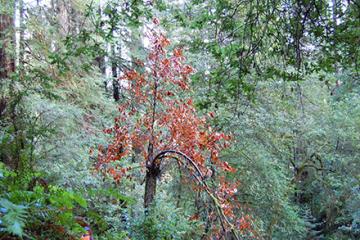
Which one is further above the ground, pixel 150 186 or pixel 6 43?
pixel 6 43

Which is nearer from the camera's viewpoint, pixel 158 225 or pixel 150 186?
pixel 158 225

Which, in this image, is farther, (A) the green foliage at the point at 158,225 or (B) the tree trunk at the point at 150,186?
(B) the tree trunk at the point at 150,186

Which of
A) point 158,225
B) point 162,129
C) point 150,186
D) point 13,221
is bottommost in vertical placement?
point 158,225

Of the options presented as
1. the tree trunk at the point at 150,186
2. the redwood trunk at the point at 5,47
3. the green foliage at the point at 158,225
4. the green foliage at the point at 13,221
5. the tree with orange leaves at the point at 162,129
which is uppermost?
the redwood trunk at the point at 5,47

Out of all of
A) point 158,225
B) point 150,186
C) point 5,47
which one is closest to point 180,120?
point 150,186

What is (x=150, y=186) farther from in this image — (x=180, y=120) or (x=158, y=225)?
(x=180, y=120)

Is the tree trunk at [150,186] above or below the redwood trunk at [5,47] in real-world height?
below

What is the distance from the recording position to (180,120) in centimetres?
651

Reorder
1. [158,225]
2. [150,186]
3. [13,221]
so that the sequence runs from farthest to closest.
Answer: [150,186] < [158,225] < [13,221]

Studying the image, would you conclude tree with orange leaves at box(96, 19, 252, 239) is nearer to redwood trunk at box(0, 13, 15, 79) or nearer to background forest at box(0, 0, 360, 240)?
background forest at box(0, 0, 360, 240)

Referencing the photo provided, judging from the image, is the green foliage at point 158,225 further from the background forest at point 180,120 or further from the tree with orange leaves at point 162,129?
the tree with orange leaves at point 162,129

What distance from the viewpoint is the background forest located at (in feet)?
10.6

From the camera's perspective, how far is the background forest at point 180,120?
3230 mm

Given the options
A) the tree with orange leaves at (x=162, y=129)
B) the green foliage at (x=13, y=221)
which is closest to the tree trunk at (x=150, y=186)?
the tree with orange leaves at (x=162, y=129)
